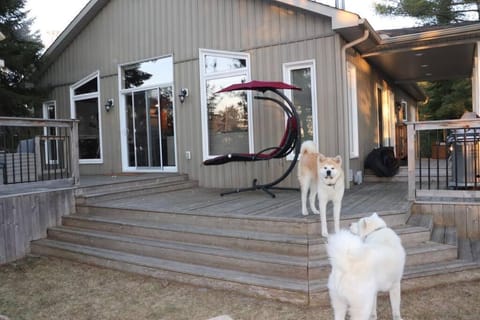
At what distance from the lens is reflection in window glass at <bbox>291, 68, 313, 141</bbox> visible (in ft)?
21.2

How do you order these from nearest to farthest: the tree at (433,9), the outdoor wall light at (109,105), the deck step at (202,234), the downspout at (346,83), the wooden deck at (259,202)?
the deck step at (202,234) → the wooden deck at (259,202) → the downspout at (346,83) → the outdoor wall light at (109,105) → the tree at (433,9)

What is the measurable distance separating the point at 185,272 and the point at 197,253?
0.74ft

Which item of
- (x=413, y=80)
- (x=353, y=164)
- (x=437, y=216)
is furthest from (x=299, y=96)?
(x=413, y=80)

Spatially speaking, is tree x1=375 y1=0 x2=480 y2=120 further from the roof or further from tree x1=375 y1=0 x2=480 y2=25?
the roof

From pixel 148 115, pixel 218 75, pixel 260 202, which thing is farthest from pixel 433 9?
pixel 260 202

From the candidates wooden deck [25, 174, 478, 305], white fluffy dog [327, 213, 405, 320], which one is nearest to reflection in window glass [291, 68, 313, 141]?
wooden deck [25, 174, 478, 305]

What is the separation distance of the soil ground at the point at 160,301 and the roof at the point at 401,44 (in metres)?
3.86

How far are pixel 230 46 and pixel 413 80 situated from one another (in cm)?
650

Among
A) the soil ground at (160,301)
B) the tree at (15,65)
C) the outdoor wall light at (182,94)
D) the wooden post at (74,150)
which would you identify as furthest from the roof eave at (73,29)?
the soil ground at (160,301)

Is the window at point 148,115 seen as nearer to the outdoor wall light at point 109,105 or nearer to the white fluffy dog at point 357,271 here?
the outdoor wall light at point 109,105

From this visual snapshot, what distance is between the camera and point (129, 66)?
8492mm

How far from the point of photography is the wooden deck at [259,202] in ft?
14.8

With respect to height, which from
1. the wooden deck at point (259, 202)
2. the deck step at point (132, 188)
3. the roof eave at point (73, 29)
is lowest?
the wooden deck at point (259, 202)

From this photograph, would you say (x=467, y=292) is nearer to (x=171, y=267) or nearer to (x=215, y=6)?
(x=171, y=267)
